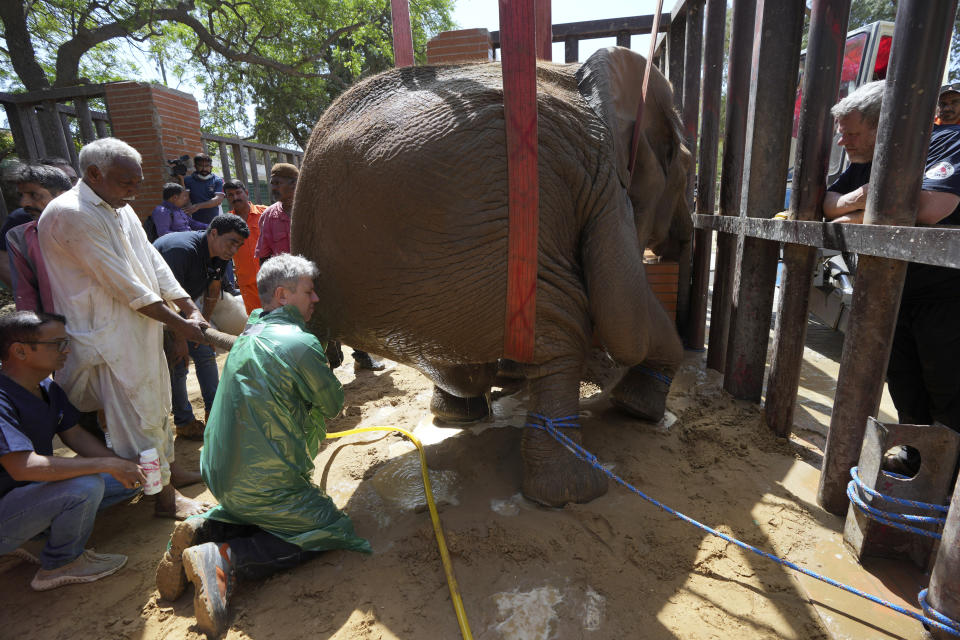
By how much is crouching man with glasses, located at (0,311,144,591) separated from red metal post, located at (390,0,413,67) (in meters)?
2.49

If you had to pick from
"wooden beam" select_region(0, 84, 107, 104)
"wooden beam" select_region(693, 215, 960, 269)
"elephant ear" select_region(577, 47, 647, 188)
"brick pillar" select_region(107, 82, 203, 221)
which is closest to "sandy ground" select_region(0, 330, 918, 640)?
"wooden beam" select_region(693, 215, 960, 269)

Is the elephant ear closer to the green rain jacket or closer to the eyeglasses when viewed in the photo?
the green rain jacket

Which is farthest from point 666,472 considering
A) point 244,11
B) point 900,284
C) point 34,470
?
point 244,11

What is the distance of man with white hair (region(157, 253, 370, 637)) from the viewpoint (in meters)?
2.22

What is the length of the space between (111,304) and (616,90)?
122 inches

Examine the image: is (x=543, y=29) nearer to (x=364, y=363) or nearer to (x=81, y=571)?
(x=364, y=363)

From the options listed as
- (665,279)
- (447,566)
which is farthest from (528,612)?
(665,279)

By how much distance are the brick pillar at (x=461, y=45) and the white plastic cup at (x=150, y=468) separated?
5.54 m

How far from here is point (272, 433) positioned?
88.8 inches

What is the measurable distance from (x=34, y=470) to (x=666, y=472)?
3.18m

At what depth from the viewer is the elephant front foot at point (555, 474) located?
8.71ft

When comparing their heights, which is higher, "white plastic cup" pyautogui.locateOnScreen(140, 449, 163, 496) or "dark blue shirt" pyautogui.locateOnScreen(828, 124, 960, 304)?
"dark blue shirt" pyautogui.locateOnScreen(828, 124, 960, 304)

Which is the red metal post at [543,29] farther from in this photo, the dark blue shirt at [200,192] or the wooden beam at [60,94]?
the wooden beam at [60,94]

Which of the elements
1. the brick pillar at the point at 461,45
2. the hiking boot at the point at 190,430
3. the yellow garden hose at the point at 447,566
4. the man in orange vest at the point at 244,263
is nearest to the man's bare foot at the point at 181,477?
the hiking boot at the point at 190,430
